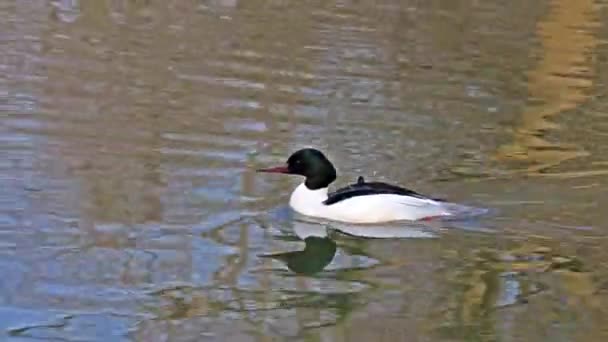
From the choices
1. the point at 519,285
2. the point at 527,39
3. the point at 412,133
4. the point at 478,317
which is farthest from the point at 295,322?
the point at 527,39

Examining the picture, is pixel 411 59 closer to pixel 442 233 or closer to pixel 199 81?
pixel 199 81

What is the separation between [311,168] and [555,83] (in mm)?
6290

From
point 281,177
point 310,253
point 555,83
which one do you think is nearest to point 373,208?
point 310,253

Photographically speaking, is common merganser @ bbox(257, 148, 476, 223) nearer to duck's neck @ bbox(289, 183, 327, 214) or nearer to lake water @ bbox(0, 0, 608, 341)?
duck's neck @ bbox(289, 183, 327, 214)

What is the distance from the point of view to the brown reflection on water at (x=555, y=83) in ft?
41.9

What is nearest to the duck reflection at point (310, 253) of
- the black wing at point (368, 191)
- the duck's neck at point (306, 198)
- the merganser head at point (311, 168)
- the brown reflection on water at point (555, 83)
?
the duck's neck at point (306, 198)

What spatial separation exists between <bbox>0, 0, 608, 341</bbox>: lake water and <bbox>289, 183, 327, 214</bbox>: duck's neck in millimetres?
146

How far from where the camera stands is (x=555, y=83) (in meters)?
16.4

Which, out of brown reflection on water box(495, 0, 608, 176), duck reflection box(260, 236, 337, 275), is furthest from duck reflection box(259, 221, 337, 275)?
brown reflection on water box(495, 0, 608, 176)

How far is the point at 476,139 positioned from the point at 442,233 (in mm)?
3098

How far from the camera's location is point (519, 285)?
911cm

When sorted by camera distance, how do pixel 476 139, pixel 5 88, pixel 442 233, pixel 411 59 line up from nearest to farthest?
pixel 442 233 → pixel 476 139 → pixel 5 88 → pixel 411 59

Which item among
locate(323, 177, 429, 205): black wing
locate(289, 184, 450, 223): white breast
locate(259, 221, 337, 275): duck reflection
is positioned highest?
locate(323, 177, 429, 205): black wing

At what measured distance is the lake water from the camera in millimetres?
8438
